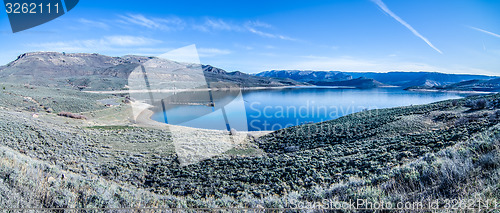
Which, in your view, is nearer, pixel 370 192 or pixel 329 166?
pixel 370 192

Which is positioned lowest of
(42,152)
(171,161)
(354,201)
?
(171,161)

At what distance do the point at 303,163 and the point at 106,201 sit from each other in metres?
7.90

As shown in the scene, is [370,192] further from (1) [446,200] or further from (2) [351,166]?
(2) [351,166]

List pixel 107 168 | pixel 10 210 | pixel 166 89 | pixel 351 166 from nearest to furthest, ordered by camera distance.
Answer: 1. pixel 10 210
2. pixel 351 166
3. pixel 107 168
4. pixel 166 89

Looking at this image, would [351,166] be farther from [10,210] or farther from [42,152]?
[42,152]

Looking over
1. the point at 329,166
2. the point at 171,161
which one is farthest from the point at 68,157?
the point at 329,166

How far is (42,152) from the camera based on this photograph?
406 inches

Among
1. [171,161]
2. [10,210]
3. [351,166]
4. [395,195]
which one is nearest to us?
[10,210]

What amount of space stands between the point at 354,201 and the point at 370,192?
0.34 m

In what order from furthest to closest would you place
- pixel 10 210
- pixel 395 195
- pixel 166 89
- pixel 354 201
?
pixel 166 89 → pixel 354 201 → pixel 395 195 → pixel 10 210

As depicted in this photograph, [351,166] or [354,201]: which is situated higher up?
[354,201]

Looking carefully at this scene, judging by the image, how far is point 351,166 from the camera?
8.65m

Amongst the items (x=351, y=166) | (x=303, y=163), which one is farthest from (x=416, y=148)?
(x=303, y=163)

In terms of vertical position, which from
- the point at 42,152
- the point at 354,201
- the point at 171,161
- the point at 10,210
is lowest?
the point at 171,161
